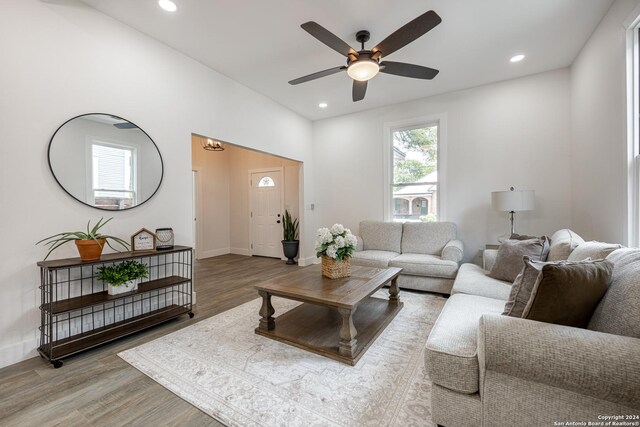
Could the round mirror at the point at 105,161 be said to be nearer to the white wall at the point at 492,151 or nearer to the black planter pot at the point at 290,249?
the black planter pot at the point at 290,249

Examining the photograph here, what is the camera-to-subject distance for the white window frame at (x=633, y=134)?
2080 millimetres

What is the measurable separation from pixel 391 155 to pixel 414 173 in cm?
53

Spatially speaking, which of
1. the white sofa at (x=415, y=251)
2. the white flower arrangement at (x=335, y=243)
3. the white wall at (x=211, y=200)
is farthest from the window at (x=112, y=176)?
the white wall at (x=211, y=200)

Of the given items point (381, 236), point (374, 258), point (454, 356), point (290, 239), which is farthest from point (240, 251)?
point (454, 356)

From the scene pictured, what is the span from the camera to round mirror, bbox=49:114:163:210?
2215 millimetres

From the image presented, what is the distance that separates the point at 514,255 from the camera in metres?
2.46

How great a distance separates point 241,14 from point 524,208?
3786 mm

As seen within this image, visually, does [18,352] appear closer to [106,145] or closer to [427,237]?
[106,145]

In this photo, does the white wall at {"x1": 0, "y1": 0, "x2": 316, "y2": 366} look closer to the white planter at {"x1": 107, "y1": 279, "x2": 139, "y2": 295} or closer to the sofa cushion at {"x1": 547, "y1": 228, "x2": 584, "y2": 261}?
the white planter at {"x1": 107, "y1": 279, "x2": 139, "y2": 295}

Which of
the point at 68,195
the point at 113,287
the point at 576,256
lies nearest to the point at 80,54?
the point at 68,195

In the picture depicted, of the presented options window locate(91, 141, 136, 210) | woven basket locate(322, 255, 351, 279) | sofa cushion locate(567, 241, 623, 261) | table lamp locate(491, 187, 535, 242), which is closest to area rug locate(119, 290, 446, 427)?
woven basket locate(322, 255, 351, 279)

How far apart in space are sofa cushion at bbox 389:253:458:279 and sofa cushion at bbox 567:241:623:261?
1.39m

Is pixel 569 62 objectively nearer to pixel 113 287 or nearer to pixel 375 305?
pixel 375 305

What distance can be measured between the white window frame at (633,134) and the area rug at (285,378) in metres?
1.86
